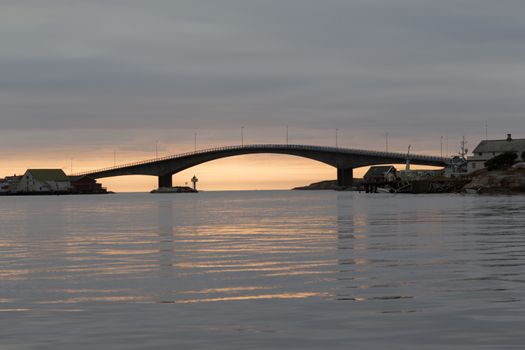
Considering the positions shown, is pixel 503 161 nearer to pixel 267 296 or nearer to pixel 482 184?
pixel 482 184

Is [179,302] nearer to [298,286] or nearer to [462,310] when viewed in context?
[298,286]

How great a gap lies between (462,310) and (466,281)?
4318 mm

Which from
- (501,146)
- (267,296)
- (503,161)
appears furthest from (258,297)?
(501,146)

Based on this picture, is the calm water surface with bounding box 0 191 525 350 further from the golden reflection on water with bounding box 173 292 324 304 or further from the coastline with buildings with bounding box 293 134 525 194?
the coastline with buildings with bounding box 293 134 525 194

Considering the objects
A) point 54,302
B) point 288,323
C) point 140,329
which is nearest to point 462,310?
point 288,323

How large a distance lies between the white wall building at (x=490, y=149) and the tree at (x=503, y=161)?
1354 cm

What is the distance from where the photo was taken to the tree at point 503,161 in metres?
161

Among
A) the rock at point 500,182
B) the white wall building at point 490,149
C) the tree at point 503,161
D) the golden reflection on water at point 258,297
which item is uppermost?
the white wall building at point 490,149

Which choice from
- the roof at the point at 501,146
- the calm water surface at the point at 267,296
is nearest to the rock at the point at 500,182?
the roof at the point at 501,146

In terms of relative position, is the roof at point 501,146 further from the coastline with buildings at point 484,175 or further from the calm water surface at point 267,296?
the calm water surface at point 267,296

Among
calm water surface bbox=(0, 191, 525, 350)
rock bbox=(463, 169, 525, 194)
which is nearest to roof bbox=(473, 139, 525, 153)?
rock bbox=(463, 169, 525, 194)

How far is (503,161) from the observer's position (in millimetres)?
161125

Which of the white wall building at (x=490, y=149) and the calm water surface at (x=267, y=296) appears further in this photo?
the white wall building at (x=490, y=149)

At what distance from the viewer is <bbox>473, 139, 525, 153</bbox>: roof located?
17746 centimetres
